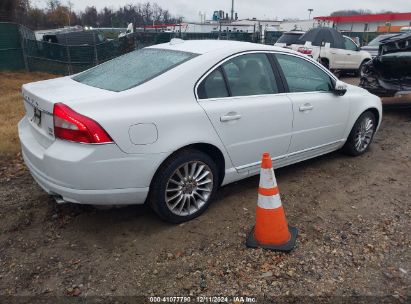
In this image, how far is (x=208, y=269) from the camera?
9.41ft

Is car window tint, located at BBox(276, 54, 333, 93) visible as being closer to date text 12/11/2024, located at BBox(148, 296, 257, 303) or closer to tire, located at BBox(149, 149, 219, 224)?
tire, located at BBox(149, 149, 219, 224)

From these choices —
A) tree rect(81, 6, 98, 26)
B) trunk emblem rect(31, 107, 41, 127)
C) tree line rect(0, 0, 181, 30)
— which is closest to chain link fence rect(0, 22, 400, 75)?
trunk emblem rect(31, 107, 41, 127)

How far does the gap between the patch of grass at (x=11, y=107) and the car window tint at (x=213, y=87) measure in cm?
318

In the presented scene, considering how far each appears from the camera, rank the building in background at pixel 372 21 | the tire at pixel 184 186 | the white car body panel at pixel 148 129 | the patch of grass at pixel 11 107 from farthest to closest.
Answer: the building in background at pixel 372 21 < the patch of grass at pixel 11 107 < the tire at pixel 184 186 < the white car body panel at pixel 148 129

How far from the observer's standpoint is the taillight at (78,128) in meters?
2.73

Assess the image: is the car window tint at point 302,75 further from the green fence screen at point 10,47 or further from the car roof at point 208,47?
the green fence screen at point 10,47

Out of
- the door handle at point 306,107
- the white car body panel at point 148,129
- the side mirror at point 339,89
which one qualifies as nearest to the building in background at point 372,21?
the side mirror at point 339,89

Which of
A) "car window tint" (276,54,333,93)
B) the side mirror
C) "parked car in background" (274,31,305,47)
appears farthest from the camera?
"parked car in background" (274,31,305,47)

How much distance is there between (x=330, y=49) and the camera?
12945mm

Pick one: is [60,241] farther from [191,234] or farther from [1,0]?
[1,0]

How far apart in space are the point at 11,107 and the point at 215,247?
20.5 ft

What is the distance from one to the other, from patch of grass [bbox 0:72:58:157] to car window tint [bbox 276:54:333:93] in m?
3.74

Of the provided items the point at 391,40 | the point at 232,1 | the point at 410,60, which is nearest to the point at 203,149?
the point at 410,60

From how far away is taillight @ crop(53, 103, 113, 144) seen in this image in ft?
8.97
